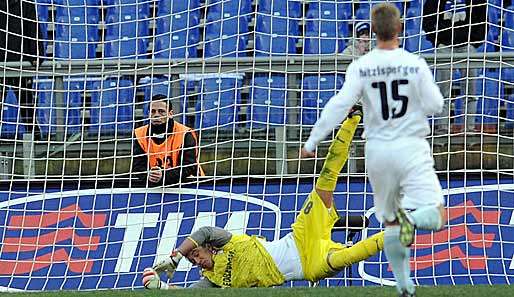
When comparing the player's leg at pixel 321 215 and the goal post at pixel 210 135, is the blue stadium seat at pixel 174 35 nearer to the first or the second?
the goal post at pixel 210 135

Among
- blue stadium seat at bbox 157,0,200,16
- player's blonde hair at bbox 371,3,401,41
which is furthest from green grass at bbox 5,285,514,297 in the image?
blue stadium seat at bbox 157,0,200,16

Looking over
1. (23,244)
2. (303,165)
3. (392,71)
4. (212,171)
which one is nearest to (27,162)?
(23,244)

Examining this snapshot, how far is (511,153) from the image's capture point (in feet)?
29.6

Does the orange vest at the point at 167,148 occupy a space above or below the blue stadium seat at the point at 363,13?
below

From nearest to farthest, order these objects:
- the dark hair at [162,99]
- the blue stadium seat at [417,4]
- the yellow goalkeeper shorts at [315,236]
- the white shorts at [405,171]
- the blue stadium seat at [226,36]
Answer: the white shorts at [405,171]
the yellow goalkeeper shorts at [315,236]
the dark hair at [162,99]
the blue stadium seat at [417,4]
the blue stadium seat at [226,36]

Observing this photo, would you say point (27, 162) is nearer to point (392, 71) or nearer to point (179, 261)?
point (179, 261)

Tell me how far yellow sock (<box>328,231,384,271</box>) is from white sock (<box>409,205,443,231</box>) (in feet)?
6.86

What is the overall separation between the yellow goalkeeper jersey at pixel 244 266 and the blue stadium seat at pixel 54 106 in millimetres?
2128

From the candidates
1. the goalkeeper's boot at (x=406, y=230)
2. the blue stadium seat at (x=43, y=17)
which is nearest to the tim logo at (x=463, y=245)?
the goalkeeper's boot at (x=406, y=230)

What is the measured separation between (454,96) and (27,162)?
140 inches

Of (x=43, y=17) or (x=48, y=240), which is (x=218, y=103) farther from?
(x=48, y=240)

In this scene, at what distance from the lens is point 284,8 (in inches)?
374

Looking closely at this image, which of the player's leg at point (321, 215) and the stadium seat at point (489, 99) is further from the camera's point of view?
the stadium seat at point (489, 99)

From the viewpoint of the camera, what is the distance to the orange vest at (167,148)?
28.7 ft
